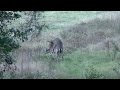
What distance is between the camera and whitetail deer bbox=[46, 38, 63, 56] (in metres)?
5.82

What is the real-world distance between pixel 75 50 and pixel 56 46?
26cm

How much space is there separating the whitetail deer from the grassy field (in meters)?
0.06

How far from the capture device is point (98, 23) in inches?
230

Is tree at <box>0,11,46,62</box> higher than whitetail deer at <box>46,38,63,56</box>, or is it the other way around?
tree at <box>0,11,46,62</box>

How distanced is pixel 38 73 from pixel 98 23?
1.05m

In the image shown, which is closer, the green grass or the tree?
the green grass

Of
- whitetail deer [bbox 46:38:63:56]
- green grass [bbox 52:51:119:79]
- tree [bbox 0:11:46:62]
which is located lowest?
green grass [bbox 52:51:119:79]

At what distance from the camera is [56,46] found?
5805 millimetres

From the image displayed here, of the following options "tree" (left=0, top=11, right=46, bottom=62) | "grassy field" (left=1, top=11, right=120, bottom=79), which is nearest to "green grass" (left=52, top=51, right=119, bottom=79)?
"grassy field" (left=1, top=11, right=120, bottom=79)

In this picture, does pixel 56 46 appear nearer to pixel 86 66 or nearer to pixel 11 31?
pixel 86 66

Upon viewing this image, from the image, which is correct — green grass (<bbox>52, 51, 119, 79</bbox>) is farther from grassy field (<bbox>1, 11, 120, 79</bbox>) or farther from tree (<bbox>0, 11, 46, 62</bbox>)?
tree (<bbox>0, 11, 46, 62</bbox>)
